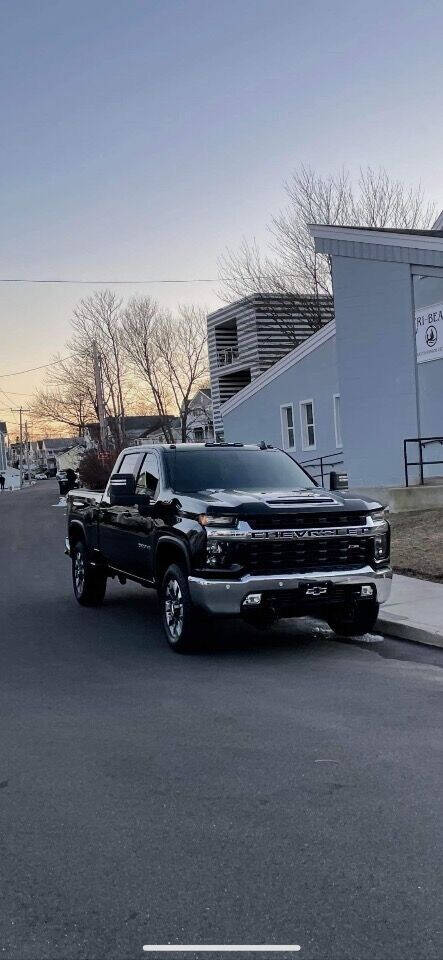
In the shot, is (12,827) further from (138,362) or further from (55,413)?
(55,413)

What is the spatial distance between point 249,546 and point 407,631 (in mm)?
2029

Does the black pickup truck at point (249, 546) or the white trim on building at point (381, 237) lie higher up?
the white trim on building at point (381, 237)

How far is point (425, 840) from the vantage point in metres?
4.34

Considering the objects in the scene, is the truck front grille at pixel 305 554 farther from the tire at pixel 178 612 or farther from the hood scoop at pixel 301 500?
the tire at pixel 178 612

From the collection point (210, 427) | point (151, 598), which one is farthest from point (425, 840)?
point (210, 427)

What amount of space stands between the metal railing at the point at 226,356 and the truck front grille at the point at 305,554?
37510 mm

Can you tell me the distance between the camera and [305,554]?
28.4 feet

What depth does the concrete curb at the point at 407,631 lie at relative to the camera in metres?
8.97

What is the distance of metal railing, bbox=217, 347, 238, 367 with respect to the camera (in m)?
46.0

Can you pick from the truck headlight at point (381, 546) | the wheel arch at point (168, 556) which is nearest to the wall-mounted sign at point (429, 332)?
the truck headlight at point (381, 546)

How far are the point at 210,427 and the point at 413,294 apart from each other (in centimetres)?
4570

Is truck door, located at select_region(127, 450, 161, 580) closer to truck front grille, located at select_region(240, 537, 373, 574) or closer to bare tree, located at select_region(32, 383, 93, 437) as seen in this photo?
truck front grille, located at select_region(240, 537, 373, 574)

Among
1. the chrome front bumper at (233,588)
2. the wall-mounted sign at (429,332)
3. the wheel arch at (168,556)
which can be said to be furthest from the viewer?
the wall-mounted sign at (429,332)

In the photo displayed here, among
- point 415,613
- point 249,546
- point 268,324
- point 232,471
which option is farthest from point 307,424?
point 249,546
